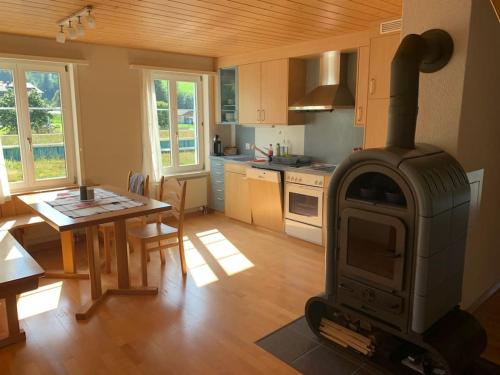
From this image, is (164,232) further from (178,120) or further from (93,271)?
(178,120)

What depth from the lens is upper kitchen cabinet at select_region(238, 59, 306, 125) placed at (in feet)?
14.8

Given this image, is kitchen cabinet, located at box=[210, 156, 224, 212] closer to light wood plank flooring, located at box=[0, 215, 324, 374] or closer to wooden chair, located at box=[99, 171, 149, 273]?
light wood plank flooring, located at box=[0, 215, 324, 374]

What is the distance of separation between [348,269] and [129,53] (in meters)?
3.74

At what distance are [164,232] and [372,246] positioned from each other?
1.87 metres

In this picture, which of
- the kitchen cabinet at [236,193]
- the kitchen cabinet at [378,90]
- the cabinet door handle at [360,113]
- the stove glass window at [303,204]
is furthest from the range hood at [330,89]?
the kitchen cabinet at [236,193]

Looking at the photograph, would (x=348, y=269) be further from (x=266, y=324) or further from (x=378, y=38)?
(x=378, y=38)

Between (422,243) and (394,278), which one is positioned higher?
(422,243)

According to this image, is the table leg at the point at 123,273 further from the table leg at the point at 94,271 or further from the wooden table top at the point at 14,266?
the wooden table top at the point at 14,266

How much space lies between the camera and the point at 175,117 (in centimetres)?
522

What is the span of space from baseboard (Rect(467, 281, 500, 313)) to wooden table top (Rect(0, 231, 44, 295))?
2.95m

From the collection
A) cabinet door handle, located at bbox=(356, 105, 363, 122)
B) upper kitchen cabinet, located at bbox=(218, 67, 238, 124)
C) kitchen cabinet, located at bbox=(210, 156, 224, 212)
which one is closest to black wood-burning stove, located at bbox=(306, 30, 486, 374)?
cabinet door handle, located at bbox=(356, 105, 363, 122)

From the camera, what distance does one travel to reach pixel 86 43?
4254mm

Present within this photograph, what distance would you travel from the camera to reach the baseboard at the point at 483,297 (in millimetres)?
2773

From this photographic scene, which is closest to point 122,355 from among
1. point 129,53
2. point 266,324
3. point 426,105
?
point 266,324
